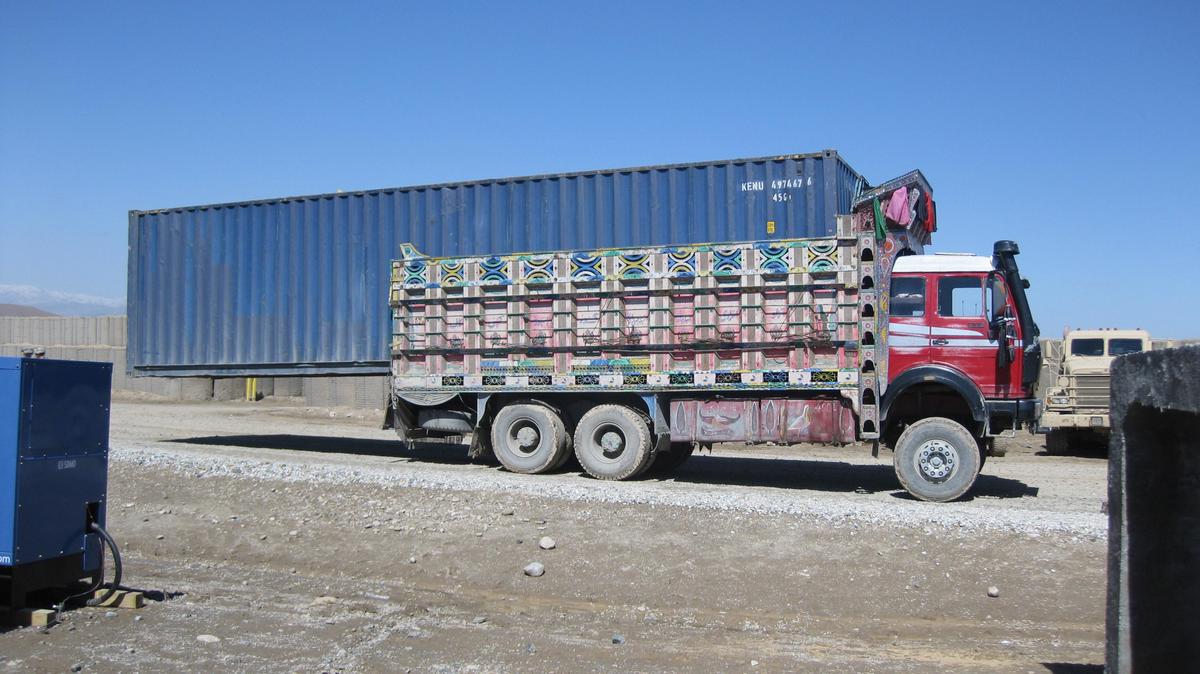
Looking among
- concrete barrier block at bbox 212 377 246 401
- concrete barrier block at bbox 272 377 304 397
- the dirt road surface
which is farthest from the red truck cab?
concrete barrier block at bbox 212 377 246 401

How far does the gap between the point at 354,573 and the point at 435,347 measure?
528 cm

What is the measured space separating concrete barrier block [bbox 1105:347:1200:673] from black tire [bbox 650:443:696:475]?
9509 mm

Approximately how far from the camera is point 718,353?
11.7 m

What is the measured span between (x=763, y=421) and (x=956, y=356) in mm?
2405

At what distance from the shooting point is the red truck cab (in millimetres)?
10508

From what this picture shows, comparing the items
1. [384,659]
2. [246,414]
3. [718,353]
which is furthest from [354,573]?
[246,414]

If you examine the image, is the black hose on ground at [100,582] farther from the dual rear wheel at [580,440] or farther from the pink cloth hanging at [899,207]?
the pink cloth hanging at [899,207]

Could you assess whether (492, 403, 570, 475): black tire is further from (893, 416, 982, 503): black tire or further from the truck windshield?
the truck windshield

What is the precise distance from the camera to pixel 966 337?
10625 millimetres

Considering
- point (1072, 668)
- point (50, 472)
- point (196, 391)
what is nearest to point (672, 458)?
point (1072, 668)

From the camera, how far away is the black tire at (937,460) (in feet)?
34.2

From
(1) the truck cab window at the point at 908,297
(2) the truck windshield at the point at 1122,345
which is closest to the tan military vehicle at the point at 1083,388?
(2) the truck windshield at the point at 1122,345

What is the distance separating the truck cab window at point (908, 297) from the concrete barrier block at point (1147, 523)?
6981mm

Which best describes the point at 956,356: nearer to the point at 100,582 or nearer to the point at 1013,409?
the point at 1013,409
